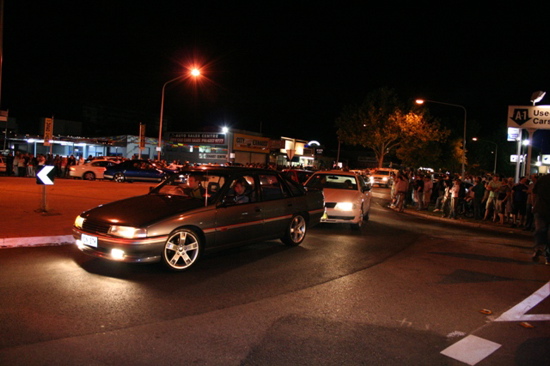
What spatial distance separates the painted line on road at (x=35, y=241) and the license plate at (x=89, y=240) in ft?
6.94

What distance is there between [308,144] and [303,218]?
2077 inches

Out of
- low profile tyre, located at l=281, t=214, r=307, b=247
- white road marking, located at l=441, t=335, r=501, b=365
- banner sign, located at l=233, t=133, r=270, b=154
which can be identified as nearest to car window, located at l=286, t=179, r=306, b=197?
low profile tyre, located at l=281, t=214, r=307, b=247

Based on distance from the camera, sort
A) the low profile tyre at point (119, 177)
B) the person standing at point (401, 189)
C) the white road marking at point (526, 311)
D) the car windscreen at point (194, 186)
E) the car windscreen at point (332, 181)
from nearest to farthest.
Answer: the white road marking at point (526, 311) < the car windscreen at point (194, 186) < the car windscreen at point (332, 181) < the person standing at point (401, 189) < the low profile tyre at point (119, 177)

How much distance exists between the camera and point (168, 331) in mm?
4281

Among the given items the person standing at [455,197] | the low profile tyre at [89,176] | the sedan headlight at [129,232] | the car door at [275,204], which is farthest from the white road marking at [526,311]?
the low profile tyre at [89,176]

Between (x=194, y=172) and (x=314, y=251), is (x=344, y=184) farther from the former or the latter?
(x=194, y=172)

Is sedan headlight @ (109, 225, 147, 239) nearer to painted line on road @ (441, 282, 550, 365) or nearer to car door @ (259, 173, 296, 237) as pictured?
car door @ (259, 173, 296, 237)

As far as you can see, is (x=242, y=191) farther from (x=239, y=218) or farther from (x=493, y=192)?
(x=493, y=192)

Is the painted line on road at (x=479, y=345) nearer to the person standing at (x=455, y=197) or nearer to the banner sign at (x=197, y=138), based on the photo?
the person standing at (x=455, y=197)

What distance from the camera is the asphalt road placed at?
388 centimetres

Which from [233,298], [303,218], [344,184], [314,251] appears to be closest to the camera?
[233,298]

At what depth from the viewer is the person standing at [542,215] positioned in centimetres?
783

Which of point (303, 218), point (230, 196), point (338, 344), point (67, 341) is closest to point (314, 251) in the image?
point (303, 218)

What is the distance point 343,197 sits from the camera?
1164 centimetres
